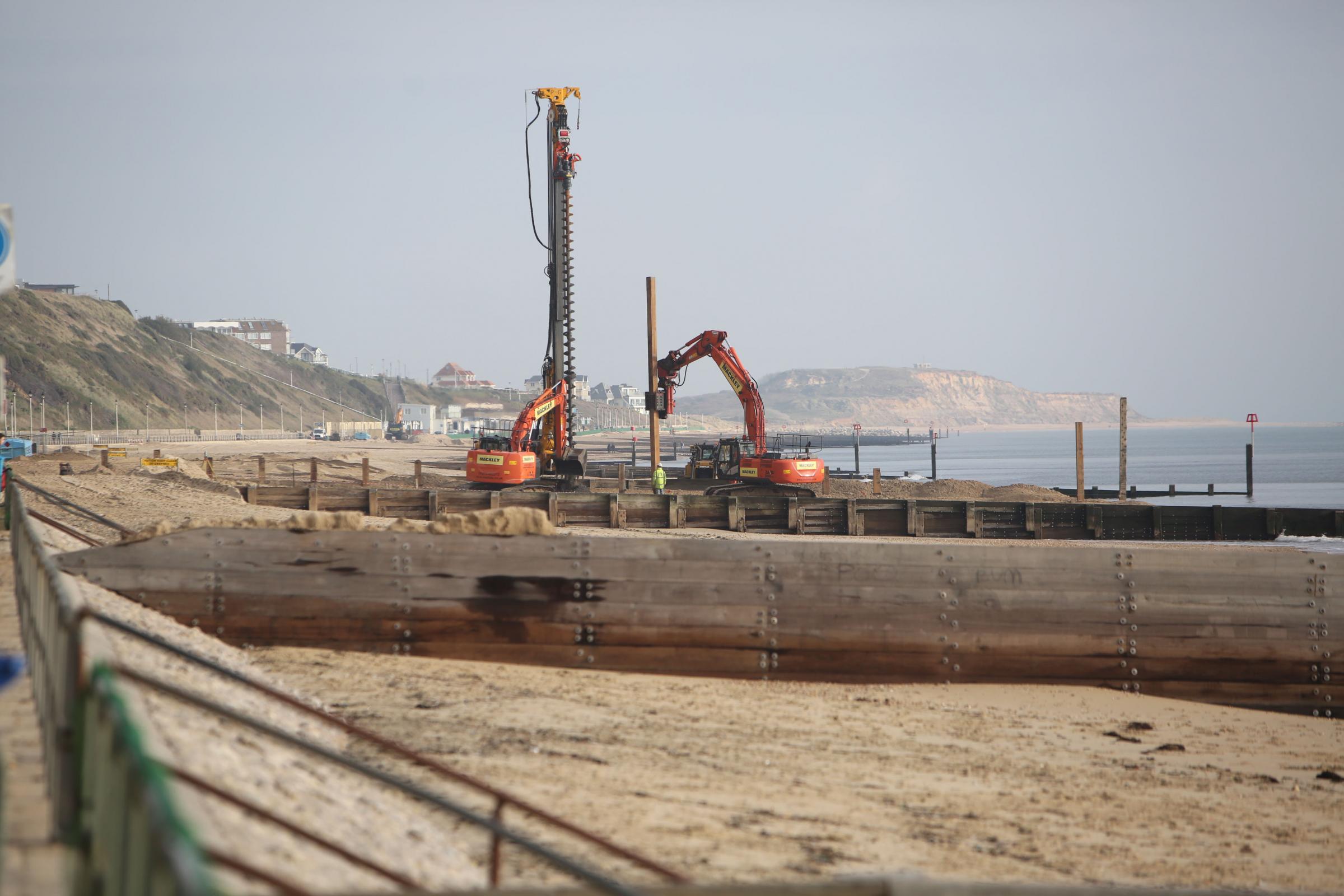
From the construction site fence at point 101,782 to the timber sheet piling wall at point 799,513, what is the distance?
2148 centimetres

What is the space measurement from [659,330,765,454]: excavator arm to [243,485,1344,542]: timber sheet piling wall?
8.10 m

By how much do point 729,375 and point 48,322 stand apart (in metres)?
110

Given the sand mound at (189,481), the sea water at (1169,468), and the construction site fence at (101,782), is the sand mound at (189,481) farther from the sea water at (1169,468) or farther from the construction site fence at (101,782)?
the sea water at (1169,468)

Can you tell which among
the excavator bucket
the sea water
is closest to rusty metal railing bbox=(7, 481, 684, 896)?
the excavator bucket

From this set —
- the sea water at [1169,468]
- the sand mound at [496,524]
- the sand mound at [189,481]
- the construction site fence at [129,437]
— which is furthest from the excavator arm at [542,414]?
the construction site fence at [129,437]

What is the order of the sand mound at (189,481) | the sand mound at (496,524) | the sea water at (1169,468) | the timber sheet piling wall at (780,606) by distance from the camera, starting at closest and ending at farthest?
1. the timber sheet piling wall at (780,606)
2. the sand mound at (496,524)
3. the sand mound at (189,481)
4. the sea water at (1169,468)

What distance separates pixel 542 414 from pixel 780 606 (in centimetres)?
2363

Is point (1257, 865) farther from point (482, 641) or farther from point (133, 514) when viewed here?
point (133, 514)

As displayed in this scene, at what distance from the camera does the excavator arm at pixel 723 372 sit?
36469mm

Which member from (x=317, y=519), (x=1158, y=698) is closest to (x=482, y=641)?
(x=317, y=519)

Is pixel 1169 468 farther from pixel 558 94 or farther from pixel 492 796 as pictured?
pixel 492 796

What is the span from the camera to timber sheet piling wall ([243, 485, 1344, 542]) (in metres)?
27.7

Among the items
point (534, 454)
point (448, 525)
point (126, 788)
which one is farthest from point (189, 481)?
point (126, 788)

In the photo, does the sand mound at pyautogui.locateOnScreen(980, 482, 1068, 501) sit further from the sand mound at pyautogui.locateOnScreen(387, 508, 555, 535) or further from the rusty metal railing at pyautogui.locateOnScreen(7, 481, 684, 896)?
the rusty metal railing at pyautogui.locateOnScreen(7, 481, 684, 896)
